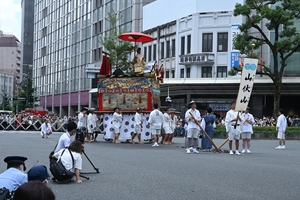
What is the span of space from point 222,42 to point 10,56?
10843 cm

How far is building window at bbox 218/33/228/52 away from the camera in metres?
51.3

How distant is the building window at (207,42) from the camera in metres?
52.0

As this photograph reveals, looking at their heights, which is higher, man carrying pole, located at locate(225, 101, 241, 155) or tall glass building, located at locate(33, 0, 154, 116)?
tall glass building, located at locate(33, 0, 154, 116)

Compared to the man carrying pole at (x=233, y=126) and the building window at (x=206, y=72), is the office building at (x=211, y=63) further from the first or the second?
the man carrying pole at (x=233, y=126)

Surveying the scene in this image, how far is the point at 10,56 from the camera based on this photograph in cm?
14938

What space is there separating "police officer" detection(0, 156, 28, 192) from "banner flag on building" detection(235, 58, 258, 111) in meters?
12.6

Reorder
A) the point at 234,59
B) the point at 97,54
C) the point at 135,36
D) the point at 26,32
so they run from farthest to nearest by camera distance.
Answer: the point at 26,32 < the point at 97,54 < the point at 234,59 < the point at 135,36

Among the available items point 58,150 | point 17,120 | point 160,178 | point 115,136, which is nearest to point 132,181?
point 160,178

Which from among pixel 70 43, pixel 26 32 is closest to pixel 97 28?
pixel 70 43

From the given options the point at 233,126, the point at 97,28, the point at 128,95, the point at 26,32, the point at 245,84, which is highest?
the point at 26,32

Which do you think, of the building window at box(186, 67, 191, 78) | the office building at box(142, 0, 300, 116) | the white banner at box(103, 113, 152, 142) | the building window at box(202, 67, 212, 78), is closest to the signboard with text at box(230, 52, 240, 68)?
the office building at box(142, 0, 300, 116)

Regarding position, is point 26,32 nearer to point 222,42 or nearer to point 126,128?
point 222,42

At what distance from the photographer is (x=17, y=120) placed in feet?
159

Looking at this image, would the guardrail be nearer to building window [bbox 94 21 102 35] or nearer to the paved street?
building window [bbox 94 21 102 35]
